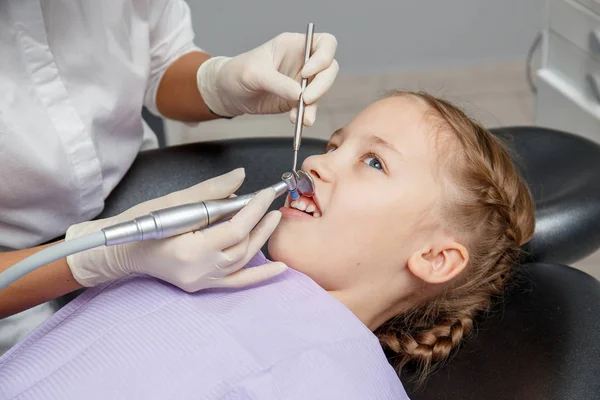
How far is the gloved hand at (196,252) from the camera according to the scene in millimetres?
1097

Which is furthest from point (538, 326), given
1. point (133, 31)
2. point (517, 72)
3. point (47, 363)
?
point (517, 72)

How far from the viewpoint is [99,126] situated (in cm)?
144

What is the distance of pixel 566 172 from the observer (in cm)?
160

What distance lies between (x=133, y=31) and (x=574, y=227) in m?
0.94

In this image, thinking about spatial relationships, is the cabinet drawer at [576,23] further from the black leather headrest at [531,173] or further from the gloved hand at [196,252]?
the gloved hand at [196,252]

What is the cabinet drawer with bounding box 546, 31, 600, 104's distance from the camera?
7.09 ft

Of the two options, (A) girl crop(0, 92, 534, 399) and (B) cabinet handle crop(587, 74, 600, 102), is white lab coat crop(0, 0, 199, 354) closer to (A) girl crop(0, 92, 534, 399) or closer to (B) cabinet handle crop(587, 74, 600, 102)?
(A) girl crop(0, 92, 534, 399)

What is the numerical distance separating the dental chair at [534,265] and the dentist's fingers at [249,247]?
1.22 feet

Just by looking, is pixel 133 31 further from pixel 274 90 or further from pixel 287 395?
pixel 287 395

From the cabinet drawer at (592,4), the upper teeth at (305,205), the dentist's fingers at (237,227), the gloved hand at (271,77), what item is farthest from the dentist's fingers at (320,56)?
the cabinet drawer at (592,4)

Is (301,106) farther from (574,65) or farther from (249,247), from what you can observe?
(574,65)

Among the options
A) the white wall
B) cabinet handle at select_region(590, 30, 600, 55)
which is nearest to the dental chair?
cabinet handle at select_region(590, 30, 600, 55)

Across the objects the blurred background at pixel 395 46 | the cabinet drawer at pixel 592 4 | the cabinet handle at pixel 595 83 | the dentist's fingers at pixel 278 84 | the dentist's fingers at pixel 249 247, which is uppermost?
the dentist's fingers at pixel 278 84

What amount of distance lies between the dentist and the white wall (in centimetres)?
158
